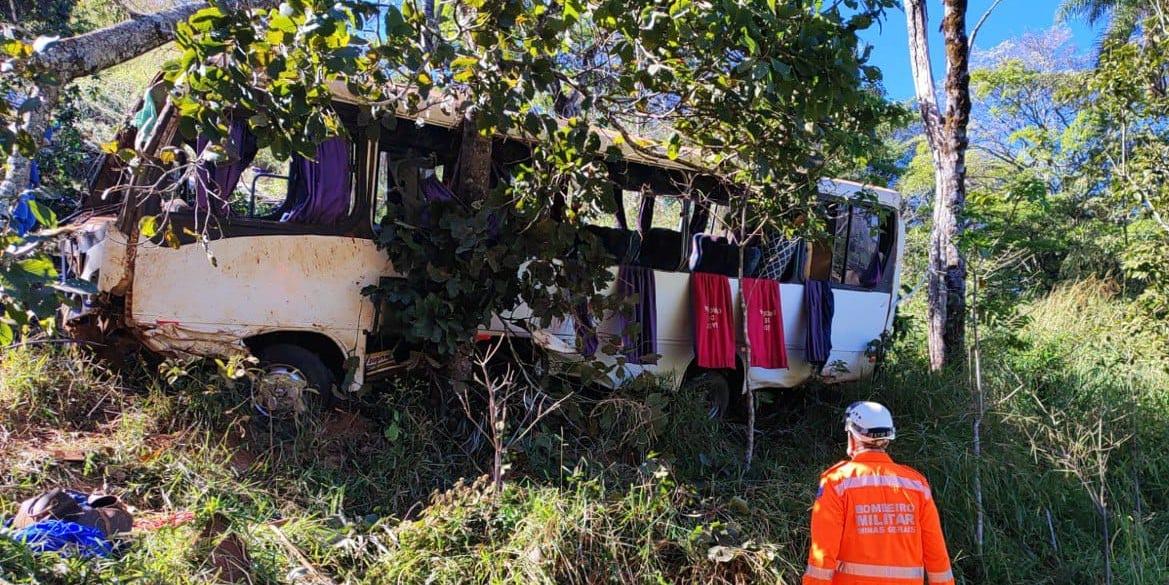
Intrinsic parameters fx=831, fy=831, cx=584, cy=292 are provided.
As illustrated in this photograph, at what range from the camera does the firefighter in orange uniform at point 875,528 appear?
3.28 m

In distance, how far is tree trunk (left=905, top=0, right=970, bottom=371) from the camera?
7438mm

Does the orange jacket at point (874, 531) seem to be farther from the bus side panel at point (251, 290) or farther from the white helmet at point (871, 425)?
the bus side panel at point (251, 290)

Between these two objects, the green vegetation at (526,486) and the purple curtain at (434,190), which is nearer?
the green vegetation at (526,486)

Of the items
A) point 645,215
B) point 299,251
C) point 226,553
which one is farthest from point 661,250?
point 226,553

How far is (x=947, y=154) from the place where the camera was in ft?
24.6

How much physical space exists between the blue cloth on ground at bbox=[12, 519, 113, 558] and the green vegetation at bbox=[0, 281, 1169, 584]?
109mm

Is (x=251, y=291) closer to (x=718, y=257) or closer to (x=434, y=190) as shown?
(x=434, y=190)

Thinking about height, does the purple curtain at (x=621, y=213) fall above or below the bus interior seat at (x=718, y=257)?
above

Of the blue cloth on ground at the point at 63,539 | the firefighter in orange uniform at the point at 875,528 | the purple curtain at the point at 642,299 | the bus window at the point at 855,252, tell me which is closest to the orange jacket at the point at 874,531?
the firefighter in orange uniform at the point at 875,528

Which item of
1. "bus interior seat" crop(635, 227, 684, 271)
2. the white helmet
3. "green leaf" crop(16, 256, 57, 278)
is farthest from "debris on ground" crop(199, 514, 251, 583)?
"bus interior seat" crop(635, 227, 684, 271)

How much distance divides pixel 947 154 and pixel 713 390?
302 centimetres

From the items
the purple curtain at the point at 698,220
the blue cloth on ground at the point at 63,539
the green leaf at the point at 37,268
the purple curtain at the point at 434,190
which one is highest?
the purple curtain at the point at 434,190

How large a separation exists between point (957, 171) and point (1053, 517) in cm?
331

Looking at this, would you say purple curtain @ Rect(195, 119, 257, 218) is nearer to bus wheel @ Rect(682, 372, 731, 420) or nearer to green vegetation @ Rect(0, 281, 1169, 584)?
green vegetation @ Rect(0, 281, 1169, 584)
